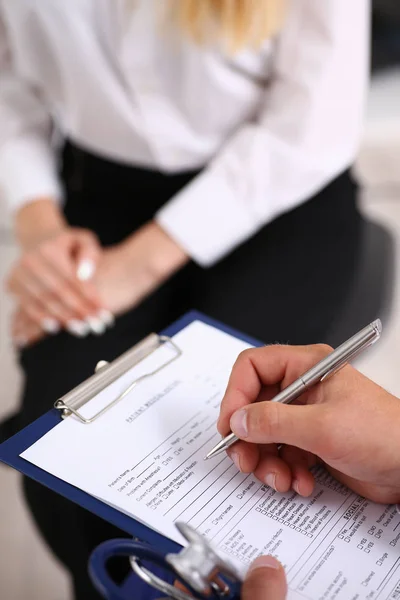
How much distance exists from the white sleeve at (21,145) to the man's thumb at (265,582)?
619 mm

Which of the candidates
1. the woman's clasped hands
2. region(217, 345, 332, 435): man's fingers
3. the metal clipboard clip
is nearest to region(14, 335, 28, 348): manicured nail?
the woman's clasped hands

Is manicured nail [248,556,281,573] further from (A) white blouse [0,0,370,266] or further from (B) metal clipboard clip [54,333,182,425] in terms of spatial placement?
(A) white blouse [0,0,370,266]

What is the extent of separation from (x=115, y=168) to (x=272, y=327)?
299 mm

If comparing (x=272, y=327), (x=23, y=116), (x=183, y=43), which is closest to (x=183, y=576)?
(x=272, y=327)

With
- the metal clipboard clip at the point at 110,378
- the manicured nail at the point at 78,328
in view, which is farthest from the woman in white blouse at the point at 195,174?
the metal clipboard clip at the point at 110,378

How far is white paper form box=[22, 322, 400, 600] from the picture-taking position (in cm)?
37

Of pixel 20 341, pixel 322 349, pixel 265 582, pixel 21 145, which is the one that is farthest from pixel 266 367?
pixel 21 145

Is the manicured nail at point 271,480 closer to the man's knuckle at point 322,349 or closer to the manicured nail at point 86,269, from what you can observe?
the man's knuckle at point 322,349

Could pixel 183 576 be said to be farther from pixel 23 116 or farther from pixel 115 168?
pixel 23 116

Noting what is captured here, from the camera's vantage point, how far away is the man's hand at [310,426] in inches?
14.9

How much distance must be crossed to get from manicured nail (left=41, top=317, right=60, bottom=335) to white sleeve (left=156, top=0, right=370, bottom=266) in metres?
0.17

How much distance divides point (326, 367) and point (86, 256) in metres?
0.41

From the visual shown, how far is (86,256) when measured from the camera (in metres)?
0.75

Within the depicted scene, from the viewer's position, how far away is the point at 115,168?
824 millimetres
